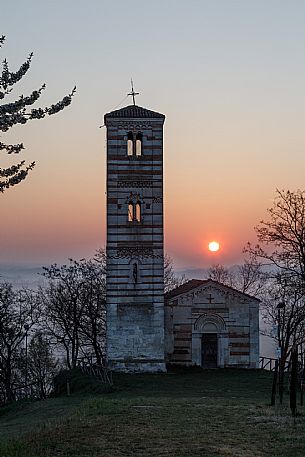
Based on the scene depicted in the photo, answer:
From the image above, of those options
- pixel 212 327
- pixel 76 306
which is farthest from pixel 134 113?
pixel 76 306

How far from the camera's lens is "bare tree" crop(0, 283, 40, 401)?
50.1 m

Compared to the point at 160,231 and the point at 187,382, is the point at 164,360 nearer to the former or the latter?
the point at 187,382

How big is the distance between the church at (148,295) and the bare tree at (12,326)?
39.1 ft

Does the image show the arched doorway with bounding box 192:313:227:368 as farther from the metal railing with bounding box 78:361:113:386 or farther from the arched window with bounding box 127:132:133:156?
the arched window with bounding box 127:132:133:156

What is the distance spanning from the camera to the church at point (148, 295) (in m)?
40.7

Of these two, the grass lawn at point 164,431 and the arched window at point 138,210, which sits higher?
the arched window at point 138,210

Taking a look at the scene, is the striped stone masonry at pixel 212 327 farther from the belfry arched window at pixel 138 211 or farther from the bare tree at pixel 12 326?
the bare tree at pixel 12 326

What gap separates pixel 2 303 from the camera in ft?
169

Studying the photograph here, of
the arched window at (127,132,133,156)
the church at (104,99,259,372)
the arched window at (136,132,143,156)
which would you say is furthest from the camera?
the arched window at (136,132,143,156)

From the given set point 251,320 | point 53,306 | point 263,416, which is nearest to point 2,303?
point 53,306

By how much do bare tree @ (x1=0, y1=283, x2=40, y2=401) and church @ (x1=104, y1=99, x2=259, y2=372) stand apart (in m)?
11.9

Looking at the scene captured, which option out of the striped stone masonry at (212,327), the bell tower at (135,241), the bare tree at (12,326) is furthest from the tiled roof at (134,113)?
the bare tree at (12,326)

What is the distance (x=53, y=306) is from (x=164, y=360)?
595 inches

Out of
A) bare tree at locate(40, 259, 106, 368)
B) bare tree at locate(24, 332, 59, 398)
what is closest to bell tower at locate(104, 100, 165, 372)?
bare tree at locate(40, 259, 106, 368)
